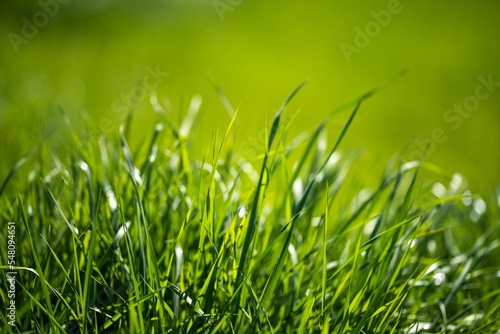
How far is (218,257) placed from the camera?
116cm

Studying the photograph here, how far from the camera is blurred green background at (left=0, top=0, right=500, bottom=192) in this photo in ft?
11.5

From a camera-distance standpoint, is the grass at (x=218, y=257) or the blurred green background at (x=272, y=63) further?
the blurred green background at (x=272, y=63)

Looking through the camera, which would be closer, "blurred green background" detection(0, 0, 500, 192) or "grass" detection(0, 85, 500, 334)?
"grass" detection(0, 85, 500, 334)

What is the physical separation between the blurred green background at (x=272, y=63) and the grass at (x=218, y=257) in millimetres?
1187

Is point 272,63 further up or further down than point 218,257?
further down

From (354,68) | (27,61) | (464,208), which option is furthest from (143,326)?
(354,68)

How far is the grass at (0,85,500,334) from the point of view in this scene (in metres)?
1.16

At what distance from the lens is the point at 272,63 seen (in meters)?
4.57

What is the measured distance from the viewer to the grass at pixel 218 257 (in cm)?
116

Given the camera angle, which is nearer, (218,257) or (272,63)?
(218,257)

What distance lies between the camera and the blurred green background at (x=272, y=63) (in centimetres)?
350

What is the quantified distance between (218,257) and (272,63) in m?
3.55

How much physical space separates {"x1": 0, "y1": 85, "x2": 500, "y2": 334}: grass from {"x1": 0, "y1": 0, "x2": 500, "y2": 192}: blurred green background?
119 cm

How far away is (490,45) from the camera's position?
5000mm
